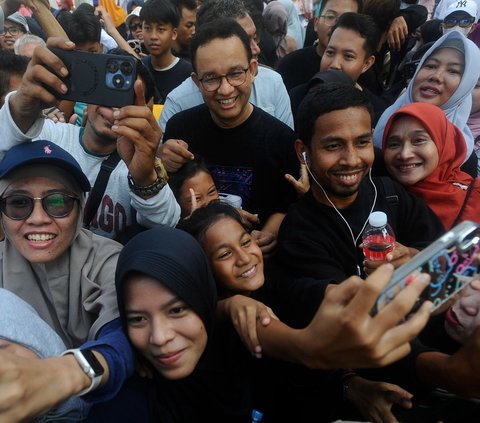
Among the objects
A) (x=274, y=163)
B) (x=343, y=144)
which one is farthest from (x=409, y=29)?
(x=343, y=144)

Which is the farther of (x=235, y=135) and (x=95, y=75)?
(x=235, y=135)

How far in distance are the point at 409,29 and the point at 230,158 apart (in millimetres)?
2916

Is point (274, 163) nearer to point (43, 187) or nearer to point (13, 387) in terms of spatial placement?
point (43, 187)

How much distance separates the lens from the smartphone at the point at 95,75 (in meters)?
1.74

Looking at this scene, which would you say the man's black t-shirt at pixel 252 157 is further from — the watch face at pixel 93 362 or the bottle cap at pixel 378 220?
the watch face at pixel 93 362

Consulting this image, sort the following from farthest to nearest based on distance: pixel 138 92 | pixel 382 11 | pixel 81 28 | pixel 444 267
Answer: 1. pixel 81 28
2. pixel 382 11
3. pixel 138 92
4. pixel 444 267

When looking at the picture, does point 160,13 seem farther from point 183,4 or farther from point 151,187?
point 151,187

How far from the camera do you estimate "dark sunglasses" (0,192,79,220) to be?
165 centimetres

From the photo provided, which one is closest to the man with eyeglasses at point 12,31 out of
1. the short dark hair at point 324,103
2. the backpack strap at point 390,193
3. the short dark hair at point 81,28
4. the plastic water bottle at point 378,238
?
the short dark hair at point 81,28

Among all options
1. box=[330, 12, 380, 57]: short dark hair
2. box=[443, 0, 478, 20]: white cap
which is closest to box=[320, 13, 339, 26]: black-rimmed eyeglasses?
box=[330, 12, 380, 57]: short dark hair

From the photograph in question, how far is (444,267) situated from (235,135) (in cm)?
164

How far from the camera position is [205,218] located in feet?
6.41

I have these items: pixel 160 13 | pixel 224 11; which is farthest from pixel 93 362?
pixel 160 13

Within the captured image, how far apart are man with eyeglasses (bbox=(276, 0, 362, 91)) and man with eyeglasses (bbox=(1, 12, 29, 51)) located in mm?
3006
